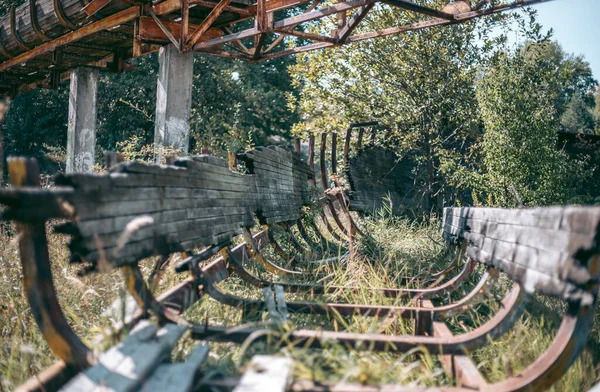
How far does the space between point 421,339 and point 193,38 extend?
17.9 ft

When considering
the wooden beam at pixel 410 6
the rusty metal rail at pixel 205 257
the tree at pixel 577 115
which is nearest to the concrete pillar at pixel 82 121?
the wooden beam at pixel 410 6

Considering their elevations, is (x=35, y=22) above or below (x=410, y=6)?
above

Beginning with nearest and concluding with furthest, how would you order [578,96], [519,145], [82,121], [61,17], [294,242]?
1. [294,242]
2. [519,145]
3. [61,17]
4. [82,121]
5. [578,96]

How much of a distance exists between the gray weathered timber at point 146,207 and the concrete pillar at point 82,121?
6.52 m

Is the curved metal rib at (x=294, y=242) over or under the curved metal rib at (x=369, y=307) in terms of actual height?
over

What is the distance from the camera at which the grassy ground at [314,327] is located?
6.24 feet

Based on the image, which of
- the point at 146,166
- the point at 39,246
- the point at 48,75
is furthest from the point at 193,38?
the point at 48,75

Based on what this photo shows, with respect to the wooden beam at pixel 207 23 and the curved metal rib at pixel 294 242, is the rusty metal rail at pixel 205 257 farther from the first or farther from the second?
the wooden beam at pixel 207 23

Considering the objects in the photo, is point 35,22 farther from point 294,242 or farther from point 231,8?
point 294,242

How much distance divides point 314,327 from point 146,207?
128 centimetres

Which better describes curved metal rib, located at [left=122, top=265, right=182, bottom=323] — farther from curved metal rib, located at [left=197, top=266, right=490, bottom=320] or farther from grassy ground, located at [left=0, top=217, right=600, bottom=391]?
curved metal rib, located at [left=197, top=266, right=490, bottom=320]

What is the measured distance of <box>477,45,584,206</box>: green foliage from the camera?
20.9 feet

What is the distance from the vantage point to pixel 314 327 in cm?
291

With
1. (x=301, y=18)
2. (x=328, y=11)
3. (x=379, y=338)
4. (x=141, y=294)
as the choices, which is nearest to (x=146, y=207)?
(x=141, y=294)
